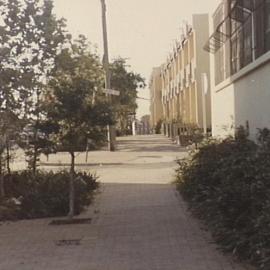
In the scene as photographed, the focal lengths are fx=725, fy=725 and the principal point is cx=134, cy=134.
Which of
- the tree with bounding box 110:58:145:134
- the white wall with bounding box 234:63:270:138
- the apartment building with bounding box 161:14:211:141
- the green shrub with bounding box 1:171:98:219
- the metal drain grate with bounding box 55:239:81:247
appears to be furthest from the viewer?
the tree with bounding box 110:58:145:134

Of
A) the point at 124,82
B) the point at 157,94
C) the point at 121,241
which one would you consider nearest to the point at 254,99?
the point at 121,241

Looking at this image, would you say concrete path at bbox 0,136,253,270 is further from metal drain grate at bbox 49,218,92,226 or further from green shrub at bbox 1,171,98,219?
green shrub at bbox 1,171,98,219

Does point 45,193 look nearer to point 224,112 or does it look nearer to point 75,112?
point 75,112

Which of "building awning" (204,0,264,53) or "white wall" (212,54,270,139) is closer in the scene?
"white wall" (212,54,270,139)

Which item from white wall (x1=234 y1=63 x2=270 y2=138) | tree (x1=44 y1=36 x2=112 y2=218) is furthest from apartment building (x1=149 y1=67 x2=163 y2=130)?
tree (x1=44 y1=36 x2=112 y2=218)

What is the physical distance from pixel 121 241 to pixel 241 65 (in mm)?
9244

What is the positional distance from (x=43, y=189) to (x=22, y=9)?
133 inches

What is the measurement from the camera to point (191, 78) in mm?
42031

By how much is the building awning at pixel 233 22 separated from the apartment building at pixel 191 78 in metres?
7.28

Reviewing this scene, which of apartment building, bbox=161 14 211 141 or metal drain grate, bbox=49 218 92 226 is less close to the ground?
apartment building, bbox=161 14 211 141

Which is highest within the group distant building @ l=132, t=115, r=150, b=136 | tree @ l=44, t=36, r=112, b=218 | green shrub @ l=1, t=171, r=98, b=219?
tree @ l=44, t=36, r=112, b=218

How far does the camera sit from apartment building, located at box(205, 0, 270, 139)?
14492 mm

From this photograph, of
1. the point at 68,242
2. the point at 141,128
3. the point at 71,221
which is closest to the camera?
the point at 68,242

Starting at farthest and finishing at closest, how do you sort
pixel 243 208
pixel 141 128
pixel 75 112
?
1. pixel 141 128
2. pixel 75 112
3. pixel 243 208
